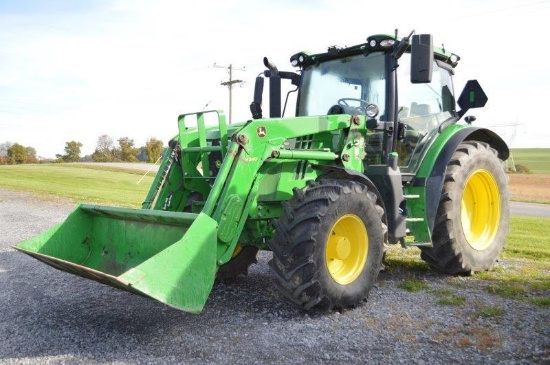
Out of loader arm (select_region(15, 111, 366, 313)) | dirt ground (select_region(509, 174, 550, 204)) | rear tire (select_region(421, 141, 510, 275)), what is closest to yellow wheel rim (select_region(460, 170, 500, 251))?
rear tire (select_region(421, 141, 510, 275))

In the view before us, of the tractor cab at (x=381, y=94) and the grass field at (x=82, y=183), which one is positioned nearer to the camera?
the tractor cab at (x=381, y=94)

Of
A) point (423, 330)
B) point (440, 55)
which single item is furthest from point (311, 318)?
point (440, 55)

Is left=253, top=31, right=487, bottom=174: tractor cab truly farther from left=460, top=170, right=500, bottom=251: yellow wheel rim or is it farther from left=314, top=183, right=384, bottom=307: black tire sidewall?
left=314, top=183, right=384, bottom=307: black tire sidewall

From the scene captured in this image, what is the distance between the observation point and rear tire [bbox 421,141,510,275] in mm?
6441

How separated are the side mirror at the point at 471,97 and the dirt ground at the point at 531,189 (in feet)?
68.0

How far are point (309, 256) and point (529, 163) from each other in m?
67.0

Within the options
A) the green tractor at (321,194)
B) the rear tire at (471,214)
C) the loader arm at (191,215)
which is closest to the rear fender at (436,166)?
the green tractor at (321,194)

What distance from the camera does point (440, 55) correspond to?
23.2 feet

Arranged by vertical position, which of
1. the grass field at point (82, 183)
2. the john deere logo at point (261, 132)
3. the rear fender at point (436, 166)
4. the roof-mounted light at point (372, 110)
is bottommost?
the grass field at point (82, 183)

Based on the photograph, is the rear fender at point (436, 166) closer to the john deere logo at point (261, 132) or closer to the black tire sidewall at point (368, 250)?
the black tire sidewall at point (368, 250)

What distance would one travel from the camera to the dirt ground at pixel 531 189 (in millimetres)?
27141

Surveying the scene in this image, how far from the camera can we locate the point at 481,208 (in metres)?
7.41

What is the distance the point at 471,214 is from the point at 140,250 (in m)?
4.55

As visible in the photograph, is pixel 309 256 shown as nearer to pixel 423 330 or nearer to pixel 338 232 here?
pixel 338 232
